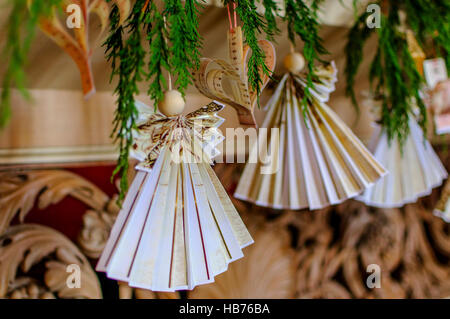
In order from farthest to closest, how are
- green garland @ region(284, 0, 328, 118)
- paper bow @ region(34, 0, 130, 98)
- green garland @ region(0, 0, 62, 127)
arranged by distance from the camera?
green garland @ region(284, 0, 328, 118), paper bow @ region(34, 0, 130, 98), green garland @ region(0, 0, 62, 127)

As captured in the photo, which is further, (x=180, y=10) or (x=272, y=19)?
(x=272, y=19)

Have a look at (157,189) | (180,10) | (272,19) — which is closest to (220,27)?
(272,19)

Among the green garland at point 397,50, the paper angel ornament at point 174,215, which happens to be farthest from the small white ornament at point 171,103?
A: the green garland at point 397,50

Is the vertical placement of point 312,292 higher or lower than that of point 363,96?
lower

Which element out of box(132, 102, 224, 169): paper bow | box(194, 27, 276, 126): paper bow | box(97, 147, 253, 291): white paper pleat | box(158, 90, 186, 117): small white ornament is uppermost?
box(194, 27, 276, 126): paper bow

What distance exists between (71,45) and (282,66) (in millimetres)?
419

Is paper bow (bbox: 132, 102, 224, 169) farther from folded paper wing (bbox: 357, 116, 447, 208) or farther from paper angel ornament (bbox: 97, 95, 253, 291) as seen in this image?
folded paper wing (bbox: 357, 116, 447, 208)

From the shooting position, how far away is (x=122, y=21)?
488 mm

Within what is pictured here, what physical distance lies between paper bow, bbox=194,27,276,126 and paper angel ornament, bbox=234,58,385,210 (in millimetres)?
163

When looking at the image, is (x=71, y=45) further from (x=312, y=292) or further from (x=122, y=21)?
(x=312, y=292)

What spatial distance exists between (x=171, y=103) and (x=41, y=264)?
1.57 feet

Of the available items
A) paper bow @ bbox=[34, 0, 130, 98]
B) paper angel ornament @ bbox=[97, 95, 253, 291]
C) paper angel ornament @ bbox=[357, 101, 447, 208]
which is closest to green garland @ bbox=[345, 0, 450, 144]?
paper angel ornament @ bbox=[357, 101, 447, 208]

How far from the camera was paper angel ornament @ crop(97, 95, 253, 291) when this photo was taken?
48cm
